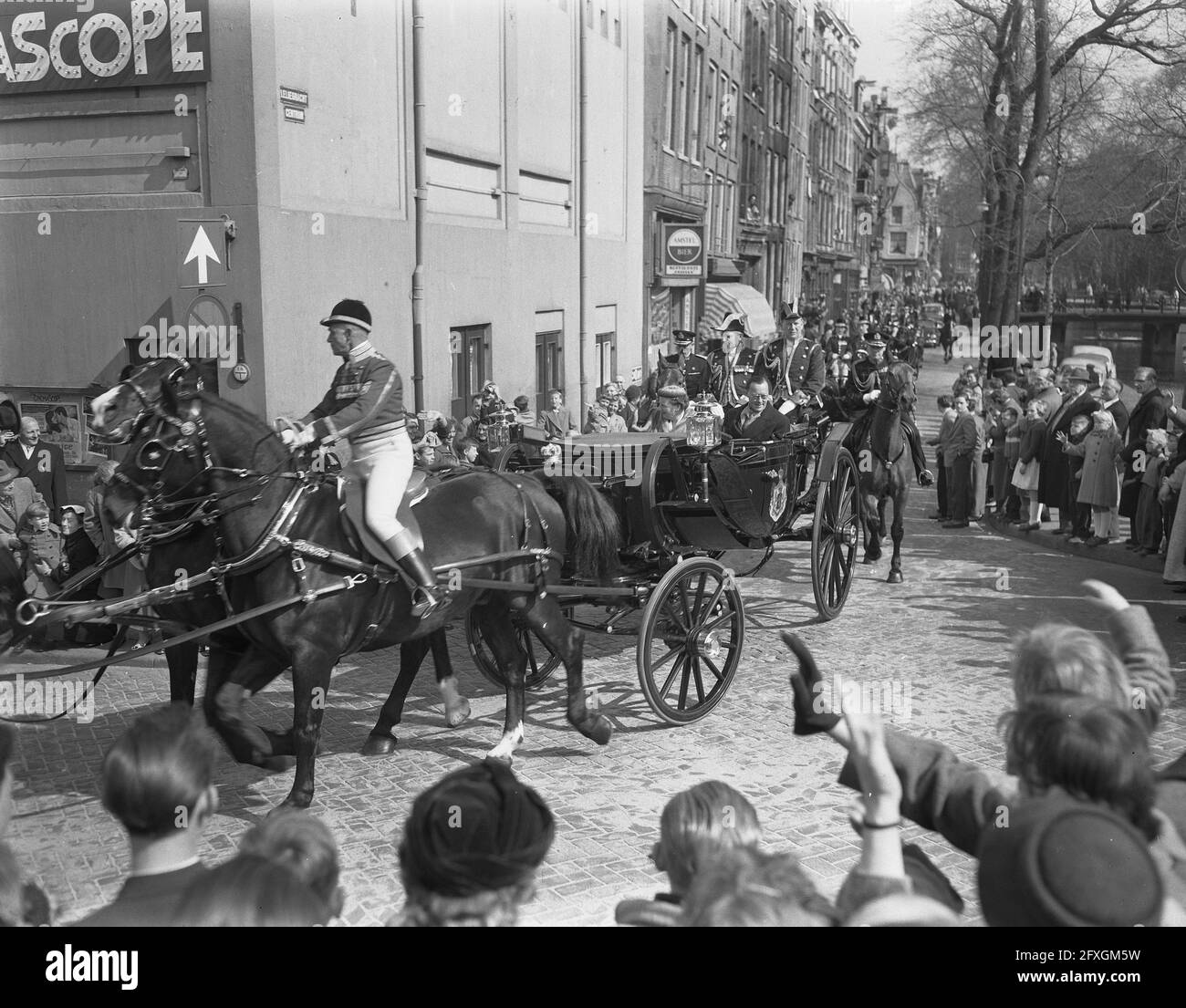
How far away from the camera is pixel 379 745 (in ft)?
23.5

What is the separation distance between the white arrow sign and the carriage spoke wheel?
580 centimetres

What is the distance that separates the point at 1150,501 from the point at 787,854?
36.6ft

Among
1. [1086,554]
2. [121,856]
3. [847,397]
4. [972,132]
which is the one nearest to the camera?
[121,856]

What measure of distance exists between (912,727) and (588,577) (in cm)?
227

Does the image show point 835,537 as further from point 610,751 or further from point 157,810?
point 157,810

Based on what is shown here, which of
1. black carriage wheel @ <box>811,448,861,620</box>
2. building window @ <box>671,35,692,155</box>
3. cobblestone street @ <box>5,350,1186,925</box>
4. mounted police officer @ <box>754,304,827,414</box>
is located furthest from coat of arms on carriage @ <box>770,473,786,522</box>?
building window @ <box>671,35,692,155</box>

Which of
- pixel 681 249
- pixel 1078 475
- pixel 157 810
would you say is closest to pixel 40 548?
pixel 157 810

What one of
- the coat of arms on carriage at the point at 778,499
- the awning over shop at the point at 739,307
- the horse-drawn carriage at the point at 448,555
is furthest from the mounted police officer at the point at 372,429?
the awning over shop at the point at 739,307

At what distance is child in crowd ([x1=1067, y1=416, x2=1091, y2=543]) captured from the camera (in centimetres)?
1352

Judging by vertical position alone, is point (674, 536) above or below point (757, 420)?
below

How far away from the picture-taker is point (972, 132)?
30.4 meters
